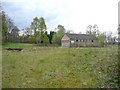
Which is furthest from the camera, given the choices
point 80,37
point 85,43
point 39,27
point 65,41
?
point 85,43

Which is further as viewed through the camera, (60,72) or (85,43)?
(85,43)

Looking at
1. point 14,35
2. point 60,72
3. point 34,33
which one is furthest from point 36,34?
point 60,72

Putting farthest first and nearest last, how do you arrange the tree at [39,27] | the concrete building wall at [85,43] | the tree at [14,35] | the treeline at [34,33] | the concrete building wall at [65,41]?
the concrete building wall at [85,43] < the concrete building wall at [65,41] < the tree at [14,35] < the treeline at [34,33] < the tree at [39,27]

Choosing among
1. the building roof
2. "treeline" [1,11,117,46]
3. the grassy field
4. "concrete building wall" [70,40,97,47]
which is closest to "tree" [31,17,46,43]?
"treeline" [1,11,117,46]

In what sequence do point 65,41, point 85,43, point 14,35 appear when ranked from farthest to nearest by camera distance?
1. point 85,43
2. point 65,41
3. point 14,35

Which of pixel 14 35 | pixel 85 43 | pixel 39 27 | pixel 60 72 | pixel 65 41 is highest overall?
pixel 39 27

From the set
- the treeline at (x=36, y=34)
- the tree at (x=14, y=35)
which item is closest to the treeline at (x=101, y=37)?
the treeline at (x=36, y=34)

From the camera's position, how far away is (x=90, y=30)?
→ 2959 centimetres

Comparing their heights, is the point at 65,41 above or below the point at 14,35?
below

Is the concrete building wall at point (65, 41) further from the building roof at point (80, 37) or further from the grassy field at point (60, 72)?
the grassy field at point (60, 72)

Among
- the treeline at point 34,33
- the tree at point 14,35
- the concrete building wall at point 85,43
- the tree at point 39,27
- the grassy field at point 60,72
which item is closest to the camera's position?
the grassy field at point 60,72

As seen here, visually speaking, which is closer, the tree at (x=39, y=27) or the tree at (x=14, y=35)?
the tree at (x=39, y=27)

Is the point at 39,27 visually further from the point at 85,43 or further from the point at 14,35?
the point at 85,43

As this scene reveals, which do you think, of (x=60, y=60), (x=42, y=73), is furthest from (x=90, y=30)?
(x=42, y=73)
